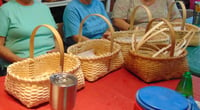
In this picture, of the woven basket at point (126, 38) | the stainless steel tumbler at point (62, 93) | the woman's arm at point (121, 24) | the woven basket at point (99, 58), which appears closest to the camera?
the stainless steel tumbler at point (62, 93)

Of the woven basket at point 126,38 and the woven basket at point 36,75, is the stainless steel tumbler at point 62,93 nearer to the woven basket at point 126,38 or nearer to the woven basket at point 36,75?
the woven basket at point 36,75

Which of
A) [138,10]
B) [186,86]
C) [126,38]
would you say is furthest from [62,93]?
[138,10]

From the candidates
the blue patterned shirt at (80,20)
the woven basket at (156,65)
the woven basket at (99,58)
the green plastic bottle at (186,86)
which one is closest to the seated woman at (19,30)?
the blue patterned shirt at (80,20)

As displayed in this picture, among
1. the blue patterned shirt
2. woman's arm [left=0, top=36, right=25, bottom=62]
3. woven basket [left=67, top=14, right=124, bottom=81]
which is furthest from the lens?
the blue patterned shirt

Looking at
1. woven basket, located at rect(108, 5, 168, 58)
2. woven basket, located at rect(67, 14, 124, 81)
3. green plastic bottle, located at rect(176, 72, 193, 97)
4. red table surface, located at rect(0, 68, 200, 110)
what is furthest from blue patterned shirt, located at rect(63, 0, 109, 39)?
green plastic bottle, located at rect(176, 72, 193, 97)

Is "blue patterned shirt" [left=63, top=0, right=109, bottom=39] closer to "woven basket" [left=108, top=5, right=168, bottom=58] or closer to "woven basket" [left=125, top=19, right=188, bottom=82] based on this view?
"woven basket" [left=108, top=5, right=168, bottom=58]

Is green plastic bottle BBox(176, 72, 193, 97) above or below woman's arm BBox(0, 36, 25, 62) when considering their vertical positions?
above

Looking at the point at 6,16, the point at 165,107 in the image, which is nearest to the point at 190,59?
the point at 165,107

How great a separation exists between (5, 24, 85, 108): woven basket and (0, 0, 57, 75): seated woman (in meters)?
0.54

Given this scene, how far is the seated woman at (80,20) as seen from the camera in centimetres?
201

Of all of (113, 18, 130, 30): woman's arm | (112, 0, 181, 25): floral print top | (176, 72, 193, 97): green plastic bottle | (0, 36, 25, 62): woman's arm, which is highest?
(112, 0, 181, 25): floral print top

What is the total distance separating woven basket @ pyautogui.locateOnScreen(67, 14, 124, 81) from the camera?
1172mm

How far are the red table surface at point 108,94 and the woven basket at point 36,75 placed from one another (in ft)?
0.12

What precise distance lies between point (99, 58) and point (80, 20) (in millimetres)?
938
